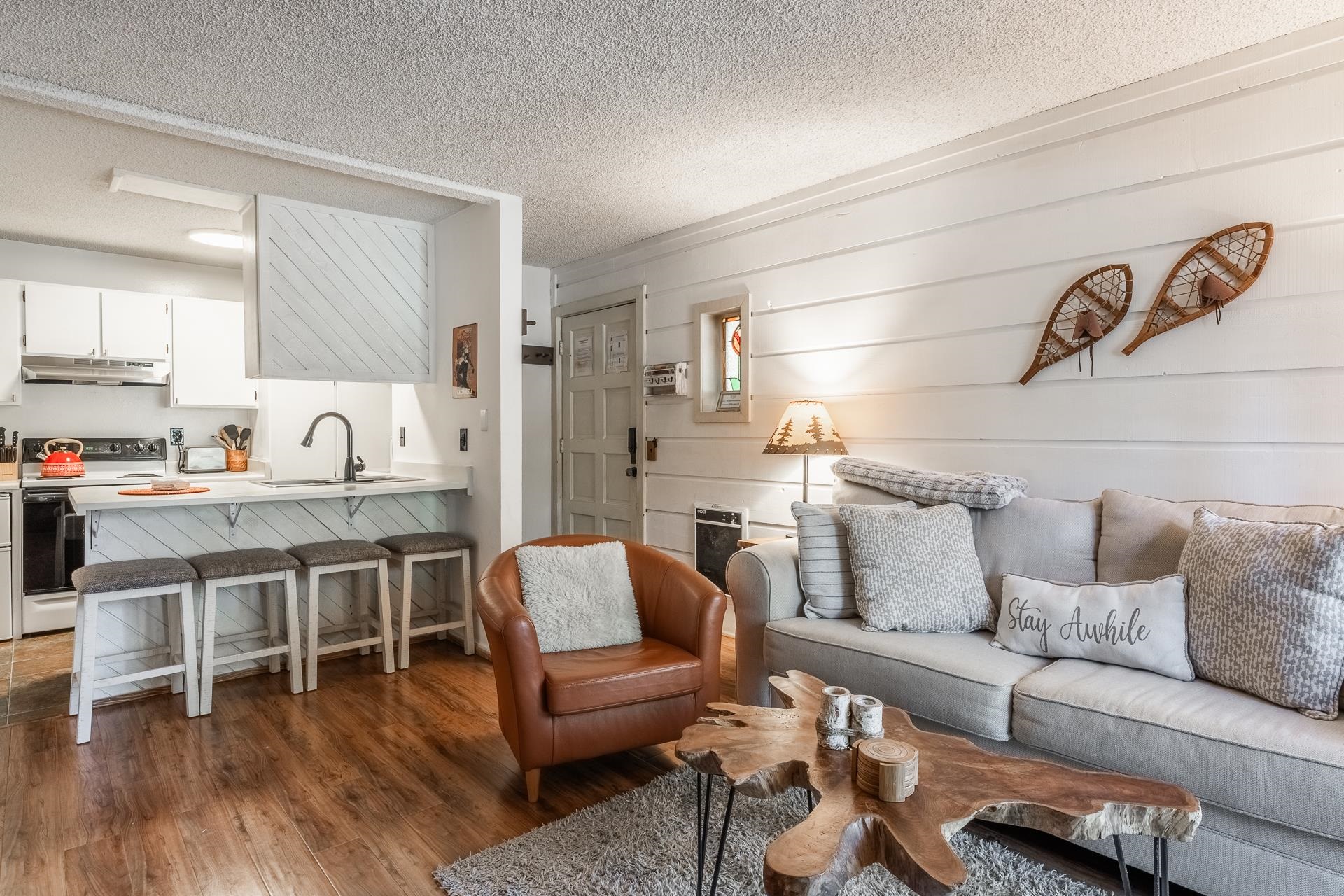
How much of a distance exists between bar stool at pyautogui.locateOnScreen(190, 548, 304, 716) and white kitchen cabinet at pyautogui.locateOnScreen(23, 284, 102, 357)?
7.47 feet

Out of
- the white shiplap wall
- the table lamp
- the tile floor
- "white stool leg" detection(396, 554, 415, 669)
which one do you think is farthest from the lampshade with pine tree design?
the tile floor

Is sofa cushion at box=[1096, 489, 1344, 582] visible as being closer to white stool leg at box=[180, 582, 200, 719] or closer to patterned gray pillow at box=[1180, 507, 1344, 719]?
patterned gray pillow at box=[1180, 507, 1344, 719]

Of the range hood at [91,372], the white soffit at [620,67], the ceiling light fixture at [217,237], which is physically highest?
the white soffit at [620,67]

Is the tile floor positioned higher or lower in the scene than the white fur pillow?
lower

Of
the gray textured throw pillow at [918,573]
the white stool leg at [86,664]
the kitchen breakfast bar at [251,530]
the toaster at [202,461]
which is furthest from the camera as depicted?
the toaster at [202,461]

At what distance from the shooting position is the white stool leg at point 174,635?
3.36 m

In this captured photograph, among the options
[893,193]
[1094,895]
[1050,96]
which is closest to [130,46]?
[893,193]

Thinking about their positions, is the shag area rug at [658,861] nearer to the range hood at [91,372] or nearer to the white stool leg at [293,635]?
the white stool leg at [293,635]

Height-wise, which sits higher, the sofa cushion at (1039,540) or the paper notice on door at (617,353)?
the paper notice on door at (617,353)

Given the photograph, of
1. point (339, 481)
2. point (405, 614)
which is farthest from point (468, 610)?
point (339, 481)

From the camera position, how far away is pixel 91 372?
4.80 meters

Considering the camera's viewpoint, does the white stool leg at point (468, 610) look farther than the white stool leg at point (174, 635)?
Yes

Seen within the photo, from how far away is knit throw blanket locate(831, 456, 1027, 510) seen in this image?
8.78 ft

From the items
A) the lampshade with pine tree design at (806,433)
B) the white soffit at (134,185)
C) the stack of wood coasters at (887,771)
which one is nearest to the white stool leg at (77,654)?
the white soffit at (134,185)
